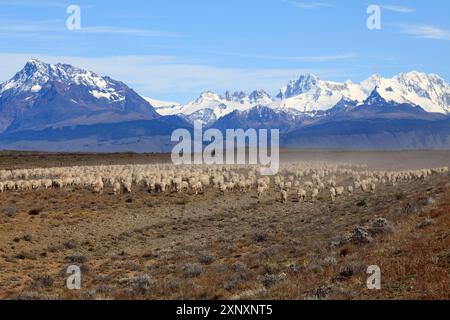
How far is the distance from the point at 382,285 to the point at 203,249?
12701 millimetres

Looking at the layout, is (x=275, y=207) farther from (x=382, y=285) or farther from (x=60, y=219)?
(x=382, y=285)

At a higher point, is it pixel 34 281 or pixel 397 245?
pixel 397 245

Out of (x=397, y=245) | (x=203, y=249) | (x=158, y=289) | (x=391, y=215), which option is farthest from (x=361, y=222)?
(x=158, y=289)

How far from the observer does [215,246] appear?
2647 centimetres

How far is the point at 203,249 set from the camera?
84.2ft

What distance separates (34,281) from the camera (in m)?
19.6

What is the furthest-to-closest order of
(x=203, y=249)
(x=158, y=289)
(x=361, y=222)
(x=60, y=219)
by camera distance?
(x=60, y=219) → (x=361, y=222) → (x=203, y=249) → (x=158, y=289)

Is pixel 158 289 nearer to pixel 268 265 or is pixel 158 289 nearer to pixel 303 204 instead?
pixel 268 265

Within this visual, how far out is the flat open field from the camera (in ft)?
50.2

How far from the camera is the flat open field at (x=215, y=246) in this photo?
15.3 m
